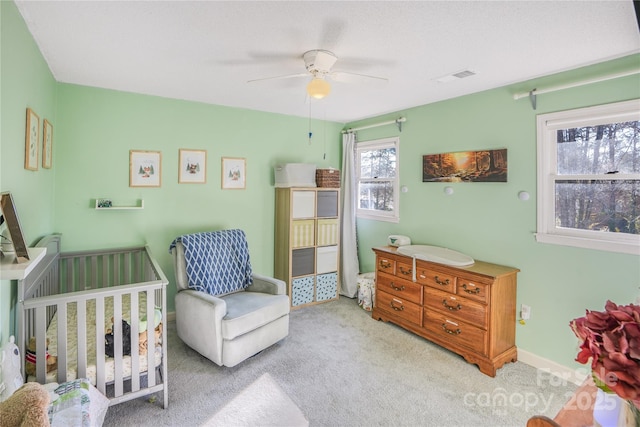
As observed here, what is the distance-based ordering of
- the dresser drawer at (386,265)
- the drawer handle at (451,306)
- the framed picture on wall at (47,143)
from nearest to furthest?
the framed picture on wall at (47,143) → the drawer handle at (451,306) → the dresser drawer at (386,265)

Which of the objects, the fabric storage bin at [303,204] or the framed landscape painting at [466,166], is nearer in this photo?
the framed landscape painting at [466,166]

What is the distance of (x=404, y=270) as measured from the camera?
10.8 feet

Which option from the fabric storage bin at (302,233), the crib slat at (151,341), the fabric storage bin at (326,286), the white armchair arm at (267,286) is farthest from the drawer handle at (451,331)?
the crib slat at (151,341)

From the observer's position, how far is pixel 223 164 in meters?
3.75

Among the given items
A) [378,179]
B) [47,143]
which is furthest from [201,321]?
[378,179]

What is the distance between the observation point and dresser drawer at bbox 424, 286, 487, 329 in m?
2.66

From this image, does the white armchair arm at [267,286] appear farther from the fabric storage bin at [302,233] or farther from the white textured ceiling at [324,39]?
the white textured ceiling at [324,39]

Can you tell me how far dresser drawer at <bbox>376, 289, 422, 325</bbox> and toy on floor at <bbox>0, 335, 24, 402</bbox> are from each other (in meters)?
2.84

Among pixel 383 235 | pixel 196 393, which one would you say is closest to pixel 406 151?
pixel 383 235

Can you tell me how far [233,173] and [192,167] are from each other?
454 millimetres

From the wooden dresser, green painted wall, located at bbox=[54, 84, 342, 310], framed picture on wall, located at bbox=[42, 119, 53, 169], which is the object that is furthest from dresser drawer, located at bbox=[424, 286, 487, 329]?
framed picture on wall, located at bbox=[42, 119, 53, 169]

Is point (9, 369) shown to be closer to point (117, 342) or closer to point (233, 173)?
point (117, 342)

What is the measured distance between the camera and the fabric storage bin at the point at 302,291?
3891mm

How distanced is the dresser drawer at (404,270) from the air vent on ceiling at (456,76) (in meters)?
1.68
